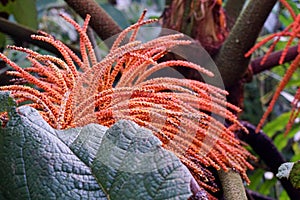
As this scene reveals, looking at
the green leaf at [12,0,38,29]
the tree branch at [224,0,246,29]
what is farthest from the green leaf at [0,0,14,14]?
the tree branch at [224,0,246,29]

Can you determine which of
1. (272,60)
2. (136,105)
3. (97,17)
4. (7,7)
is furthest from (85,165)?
(7,7)

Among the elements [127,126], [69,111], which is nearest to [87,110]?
[69,111]

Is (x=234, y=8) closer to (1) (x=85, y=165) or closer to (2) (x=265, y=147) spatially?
(2) (x=265, y=147)

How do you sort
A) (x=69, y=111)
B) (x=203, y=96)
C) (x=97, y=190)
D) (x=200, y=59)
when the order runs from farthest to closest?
(x=200, y=59)
(x=203, y=96)
(x=69, y=111)
(x=97, y=190)

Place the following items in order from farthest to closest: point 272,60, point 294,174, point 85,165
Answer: point 272,60
point 294,174
point 85,165

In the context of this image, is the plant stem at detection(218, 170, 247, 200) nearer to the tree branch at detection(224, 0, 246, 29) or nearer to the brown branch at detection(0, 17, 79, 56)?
the brown branch at detection(0, 17, 79, 56)

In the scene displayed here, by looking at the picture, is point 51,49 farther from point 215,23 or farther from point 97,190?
point 97,190
